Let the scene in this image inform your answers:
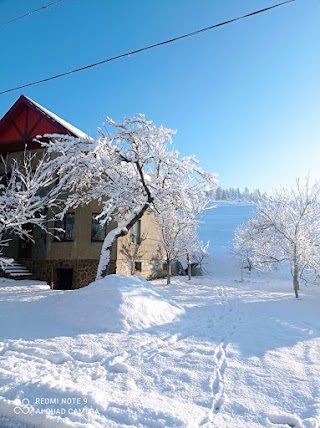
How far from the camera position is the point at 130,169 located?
13.0 m

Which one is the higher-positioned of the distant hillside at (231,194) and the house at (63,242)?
the distant hillside at (231,194)

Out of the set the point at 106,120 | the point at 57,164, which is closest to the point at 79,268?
the point at 57,164

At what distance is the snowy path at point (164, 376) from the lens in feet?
10.1

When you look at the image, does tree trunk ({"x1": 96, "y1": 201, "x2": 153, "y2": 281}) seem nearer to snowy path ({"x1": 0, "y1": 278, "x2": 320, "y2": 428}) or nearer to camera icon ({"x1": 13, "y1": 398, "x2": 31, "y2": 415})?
snowy path ({"x1": 0, "y1": 278, "x2": 320, "y2": 428})

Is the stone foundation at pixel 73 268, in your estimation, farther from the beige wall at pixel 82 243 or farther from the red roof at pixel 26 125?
the red roof at pixel 26 125

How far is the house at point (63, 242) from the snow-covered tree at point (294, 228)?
25.1 feet

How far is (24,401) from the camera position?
3.27m

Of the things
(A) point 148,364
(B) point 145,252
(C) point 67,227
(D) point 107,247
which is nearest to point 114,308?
(A) point 148,364

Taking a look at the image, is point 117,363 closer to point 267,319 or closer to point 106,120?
point 267,319

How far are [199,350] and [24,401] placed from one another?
311 centimetres

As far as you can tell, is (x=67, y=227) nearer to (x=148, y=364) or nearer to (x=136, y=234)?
(x=136, y=234)

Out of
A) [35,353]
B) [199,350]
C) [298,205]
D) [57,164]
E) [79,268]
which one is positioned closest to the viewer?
[35,353]

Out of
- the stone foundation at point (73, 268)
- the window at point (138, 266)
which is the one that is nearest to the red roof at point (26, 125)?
the stone foundation at point (73, 268)

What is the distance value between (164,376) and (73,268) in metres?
13.2
